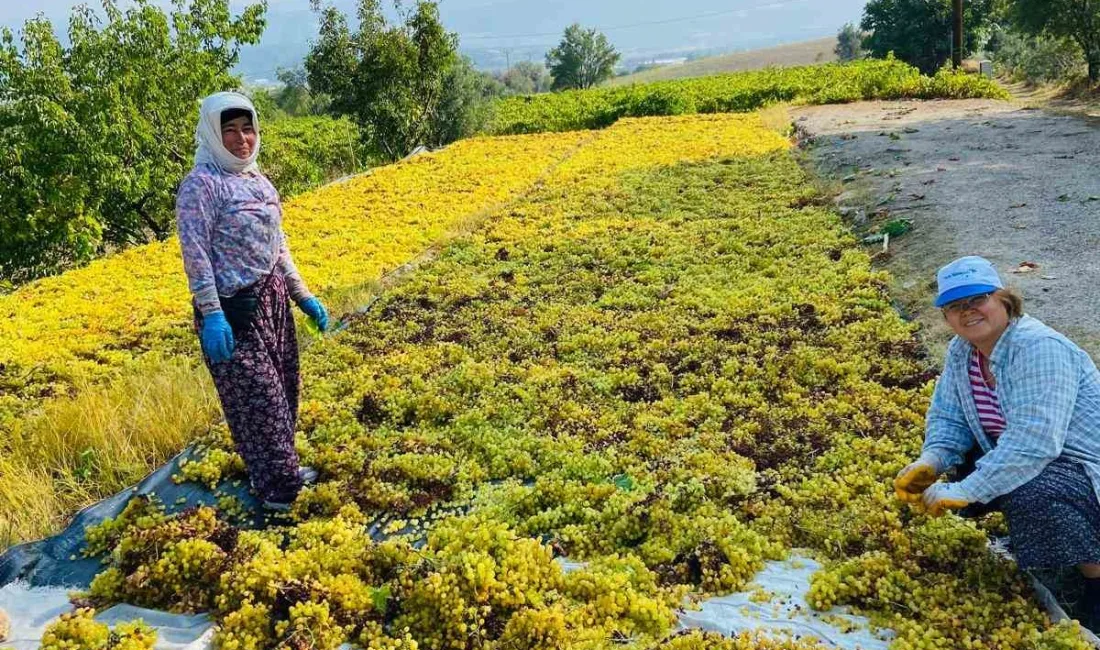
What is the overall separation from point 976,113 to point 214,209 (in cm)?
2219

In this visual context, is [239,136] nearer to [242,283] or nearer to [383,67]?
[242,283]

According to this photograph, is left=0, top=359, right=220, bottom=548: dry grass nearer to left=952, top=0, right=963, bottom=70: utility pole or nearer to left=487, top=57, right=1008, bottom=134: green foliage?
left=487, top=57, right=1008, bottom=134: green foliage

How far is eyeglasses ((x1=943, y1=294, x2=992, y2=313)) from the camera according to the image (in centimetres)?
350

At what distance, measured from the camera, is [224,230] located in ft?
14.4

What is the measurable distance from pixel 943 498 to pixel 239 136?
14.0 feet

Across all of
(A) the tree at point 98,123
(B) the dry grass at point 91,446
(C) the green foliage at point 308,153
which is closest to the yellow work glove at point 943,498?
(B) the dry grass at point 91,446

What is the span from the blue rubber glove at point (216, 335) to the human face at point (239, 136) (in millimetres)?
972

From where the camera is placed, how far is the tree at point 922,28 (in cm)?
4209

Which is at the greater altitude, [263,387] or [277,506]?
[263,387]

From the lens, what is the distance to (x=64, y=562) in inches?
176

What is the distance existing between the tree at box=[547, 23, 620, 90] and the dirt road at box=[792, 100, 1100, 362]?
7393 centimetres

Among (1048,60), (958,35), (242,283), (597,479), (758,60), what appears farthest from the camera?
(758,60)

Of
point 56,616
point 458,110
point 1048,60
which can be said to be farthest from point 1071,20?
point 56,616

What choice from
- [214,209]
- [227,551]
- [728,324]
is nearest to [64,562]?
[227,551]
